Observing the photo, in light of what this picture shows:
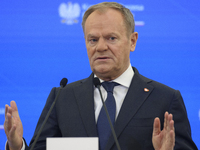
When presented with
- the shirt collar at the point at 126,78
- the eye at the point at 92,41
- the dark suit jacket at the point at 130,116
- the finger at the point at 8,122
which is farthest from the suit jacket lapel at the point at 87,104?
the finger at the point at 8,122

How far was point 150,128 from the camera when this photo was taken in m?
1.88

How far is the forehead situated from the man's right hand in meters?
0.79

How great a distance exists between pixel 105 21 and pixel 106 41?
0.14 meters

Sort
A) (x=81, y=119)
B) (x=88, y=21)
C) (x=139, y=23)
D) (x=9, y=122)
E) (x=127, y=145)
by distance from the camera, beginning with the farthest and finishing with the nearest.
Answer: (x=139, y=23) < (x=88, y=21) < (x=81, y=119) < (x=127, y=145) < (x=9, y=122)

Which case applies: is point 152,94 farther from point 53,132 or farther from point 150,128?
point 53,132

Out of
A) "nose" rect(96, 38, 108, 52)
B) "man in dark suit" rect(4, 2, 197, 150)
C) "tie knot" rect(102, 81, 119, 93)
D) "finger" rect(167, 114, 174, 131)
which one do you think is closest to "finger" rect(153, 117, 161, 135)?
"finger" rect(167, 114, 174, 131)

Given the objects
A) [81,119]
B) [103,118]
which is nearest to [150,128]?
[103,118]

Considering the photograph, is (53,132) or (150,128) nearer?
(150,128)

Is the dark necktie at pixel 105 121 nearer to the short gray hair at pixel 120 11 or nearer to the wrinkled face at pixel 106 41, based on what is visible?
the wrinkled face at pixel 106 41

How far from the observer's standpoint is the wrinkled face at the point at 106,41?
6.52ft

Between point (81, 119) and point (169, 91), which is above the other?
point (169, 91)

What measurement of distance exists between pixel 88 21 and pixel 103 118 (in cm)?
72

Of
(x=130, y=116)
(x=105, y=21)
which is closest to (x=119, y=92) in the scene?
(x=130, y=116)

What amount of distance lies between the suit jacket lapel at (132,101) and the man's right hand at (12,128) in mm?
544
